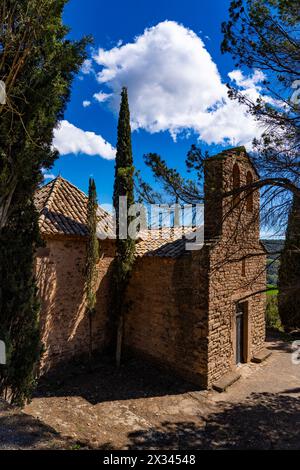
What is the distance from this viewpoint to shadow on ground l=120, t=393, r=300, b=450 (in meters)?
6.56

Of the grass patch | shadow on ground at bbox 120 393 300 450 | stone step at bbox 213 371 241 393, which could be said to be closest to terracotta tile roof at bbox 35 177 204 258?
stone step at bbox 213 371 241 393

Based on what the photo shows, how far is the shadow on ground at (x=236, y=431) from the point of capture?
656 centimetres

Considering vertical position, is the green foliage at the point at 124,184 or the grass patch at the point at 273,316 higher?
the green foliage at the point at 124,184

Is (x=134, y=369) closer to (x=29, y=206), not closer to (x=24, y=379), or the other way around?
(x=24, y=379)

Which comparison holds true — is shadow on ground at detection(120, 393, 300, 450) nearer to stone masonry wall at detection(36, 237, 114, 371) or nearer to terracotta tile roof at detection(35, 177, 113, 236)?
stone masonry wall at detection(36, 237, 114, 371)

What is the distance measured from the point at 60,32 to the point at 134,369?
400 inches

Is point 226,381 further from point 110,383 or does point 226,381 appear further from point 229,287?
point 110,383

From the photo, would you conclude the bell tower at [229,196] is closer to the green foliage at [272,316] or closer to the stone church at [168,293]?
the stone church at [168,293]

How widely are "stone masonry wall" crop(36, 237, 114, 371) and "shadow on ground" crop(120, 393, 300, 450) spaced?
4395mm

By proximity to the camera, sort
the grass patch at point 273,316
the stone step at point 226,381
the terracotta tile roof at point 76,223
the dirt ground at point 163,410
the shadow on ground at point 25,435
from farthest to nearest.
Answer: the grass patch at point 273,316 → the terracotta tile roof at point 76,223 → the stone step at point 226,381 → the dirt ground at point 163,410 → the shadow on ground at point 25,435

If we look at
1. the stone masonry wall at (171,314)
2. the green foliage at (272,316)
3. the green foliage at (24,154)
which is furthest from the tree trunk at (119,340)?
the green foliage at (272,316)

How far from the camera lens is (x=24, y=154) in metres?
6.12

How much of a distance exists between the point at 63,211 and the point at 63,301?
3.28 m

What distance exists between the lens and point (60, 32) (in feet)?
22.4
